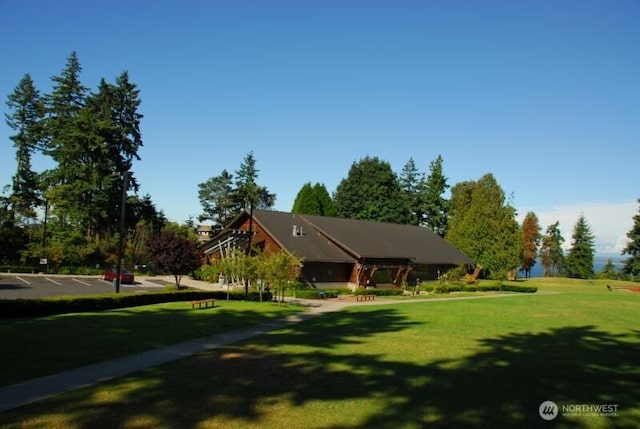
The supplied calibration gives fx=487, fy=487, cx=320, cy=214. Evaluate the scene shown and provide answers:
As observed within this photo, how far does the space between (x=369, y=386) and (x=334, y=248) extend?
37.1 m

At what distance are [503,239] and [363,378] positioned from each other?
54.6 m

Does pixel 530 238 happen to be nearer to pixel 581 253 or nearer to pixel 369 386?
pixel 581 253

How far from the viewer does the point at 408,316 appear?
2388cm

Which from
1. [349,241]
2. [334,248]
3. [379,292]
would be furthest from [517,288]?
[334,248]

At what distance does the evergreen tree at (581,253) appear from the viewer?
9100cm

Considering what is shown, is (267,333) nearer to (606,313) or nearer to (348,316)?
(348,316)

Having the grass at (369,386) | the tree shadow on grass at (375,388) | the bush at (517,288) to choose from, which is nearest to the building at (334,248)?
the bush at (517,288)

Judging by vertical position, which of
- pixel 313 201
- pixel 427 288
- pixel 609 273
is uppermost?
pixel 313 201

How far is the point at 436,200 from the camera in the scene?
79.7 metres

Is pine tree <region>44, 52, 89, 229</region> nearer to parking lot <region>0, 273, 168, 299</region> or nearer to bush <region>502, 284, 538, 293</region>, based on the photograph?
parking lot <region>0, 273, 168, 299</region>

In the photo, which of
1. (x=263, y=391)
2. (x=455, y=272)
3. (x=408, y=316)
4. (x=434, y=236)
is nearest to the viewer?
(x=263, y=391)

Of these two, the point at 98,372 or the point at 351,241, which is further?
the point at 351,241

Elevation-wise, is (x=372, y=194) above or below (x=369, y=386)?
above

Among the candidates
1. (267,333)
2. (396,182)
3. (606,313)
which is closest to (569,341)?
(267,333)
